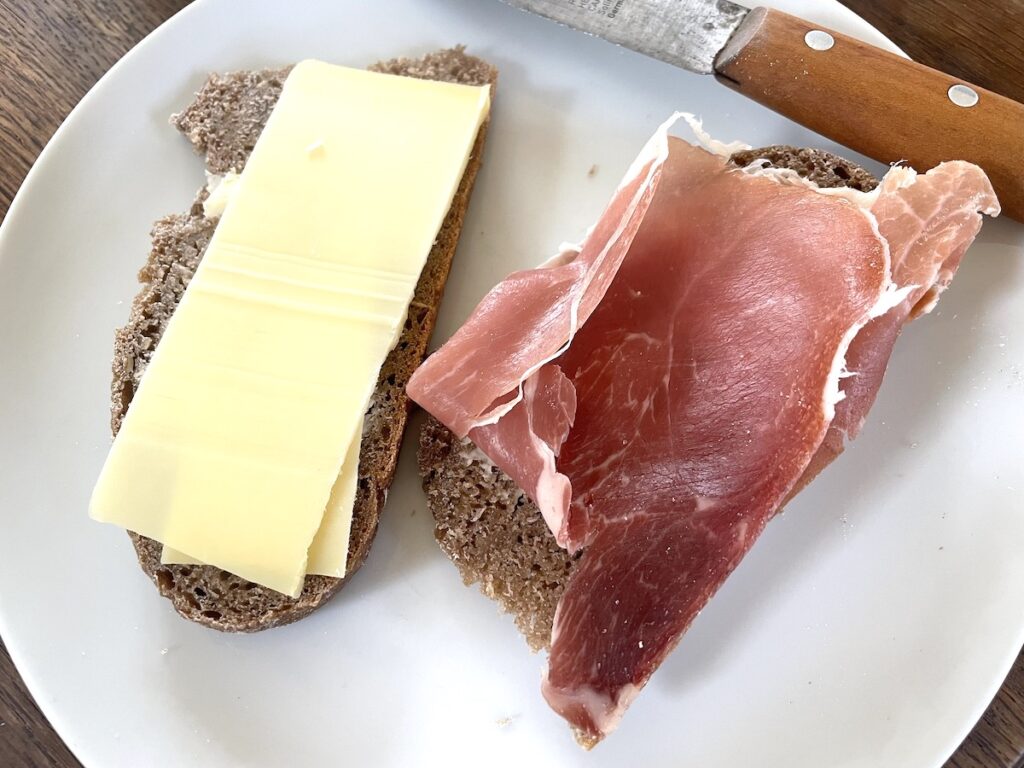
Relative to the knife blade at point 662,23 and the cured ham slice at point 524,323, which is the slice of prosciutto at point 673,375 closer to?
the cured ham slice at point 524,323

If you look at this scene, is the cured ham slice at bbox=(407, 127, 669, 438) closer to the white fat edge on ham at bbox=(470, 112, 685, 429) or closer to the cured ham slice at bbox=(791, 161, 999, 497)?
the white fat edge on ham at bbox=(470, 112, 685, 429)

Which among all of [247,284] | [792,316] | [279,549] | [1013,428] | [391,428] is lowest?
[279,549]

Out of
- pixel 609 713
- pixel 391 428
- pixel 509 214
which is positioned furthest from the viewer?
pixel 509 214

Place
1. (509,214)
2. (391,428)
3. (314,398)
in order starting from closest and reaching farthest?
1. (314,398)
2. (391,428)
3. (509,214)

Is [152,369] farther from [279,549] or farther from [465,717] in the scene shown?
[465,717]

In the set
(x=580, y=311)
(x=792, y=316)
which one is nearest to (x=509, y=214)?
(x=580, y=311)

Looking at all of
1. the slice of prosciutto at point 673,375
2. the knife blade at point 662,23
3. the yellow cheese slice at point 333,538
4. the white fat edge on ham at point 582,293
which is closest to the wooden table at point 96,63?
the knife blade at point 662,23
